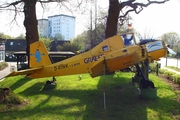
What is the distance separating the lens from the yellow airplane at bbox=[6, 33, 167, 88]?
8422 millimetres

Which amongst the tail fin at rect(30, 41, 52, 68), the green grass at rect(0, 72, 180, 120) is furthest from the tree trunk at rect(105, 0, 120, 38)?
the tail fin at rect(30, 41, 52, 68)

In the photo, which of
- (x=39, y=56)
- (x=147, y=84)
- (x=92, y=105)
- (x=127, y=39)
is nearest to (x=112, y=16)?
(x=127, y=39)

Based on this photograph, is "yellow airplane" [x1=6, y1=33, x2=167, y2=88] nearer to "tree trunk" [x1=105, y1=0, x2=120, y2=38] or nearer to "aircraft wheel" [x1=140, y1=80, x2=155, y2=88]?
"aircraft wheel" [x1=140, y1=80, x2=155, y2=88]

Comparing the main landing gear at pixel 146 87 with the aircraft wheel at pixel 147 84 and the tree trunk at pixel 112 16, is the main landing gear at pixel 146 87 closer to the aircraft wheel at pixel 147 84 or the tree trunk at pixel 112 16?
the aircraft wheel at pixel 147 84

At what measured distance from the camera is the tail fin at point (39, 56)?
427 inches

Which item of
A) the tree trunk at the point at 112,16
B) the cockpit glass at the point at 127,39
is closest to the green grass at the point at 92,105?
the cockpit glass at the point at 127,39

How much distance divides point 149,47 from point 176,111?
9.89 feet

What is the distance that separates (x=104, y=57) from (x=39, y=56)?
14.3 feet

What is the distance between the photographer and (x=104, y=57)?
27.0ft

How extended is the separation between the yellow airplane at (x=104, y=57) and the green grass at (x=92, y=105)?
1061 millimetres

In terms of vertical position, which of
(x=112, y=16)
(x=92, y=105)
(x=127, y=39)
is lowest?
(x=92, y=105)

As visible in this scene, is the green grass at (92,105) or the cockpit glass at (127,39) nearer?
the green grass at (92,105)

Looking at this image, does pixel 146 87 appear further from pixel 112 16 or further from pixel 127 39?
pixel 112 16

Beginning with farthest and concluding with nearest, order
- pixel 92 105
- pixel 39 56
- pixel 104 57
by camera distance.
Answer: pixel 39 56
pixel 104 57
pixel 92 105
